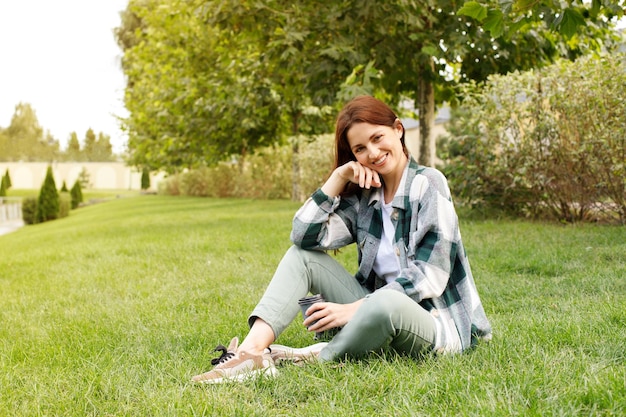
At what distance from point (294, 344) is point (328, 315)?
793 millimetres

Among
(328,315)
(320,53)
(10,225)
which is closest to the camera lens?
(328,315)

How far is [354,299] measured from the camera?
295 centimetres

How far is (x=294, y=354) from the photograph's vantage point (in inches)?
110

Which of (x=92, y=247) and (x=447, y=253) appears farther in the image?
(x=92, y=247)

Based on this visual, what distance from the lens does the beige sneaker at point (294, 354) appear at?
2764 millimetres

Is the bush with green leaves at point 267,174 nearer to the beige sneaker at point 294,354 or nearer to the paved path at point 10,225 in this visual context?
the beige sneaker at point 294,354

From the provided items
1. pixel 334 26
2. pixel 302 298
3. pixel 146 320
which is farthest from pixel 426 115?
pixel 302 298

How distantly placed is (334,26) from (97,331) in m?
5.91

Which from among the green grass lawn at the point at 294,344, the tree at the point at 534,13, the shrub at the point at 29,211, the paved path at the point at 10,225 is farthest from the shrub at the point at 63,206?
the tree at the point at 534,13

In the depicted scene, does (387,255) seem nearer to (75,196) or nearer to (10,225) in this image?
(10,225)

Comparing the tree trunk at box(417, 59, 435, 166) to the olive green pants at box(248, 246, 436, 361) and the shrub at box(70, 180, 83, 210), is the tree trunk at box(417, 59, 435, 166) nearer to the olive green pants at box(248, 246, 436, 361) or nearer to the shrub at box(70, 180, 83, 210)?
the olive green pants at box(248, 246, 436, 361)

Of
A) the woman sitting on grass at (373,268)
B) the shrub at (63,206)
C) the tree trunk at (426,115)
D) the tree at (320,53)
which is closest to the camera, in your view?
the woman sitting on grass at (373,268)

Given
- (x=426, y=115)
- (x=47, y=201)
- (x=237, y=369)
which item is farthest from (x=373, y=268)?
(x=47, y=201)

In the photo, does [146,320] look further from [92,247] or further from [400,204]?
[92,247]
